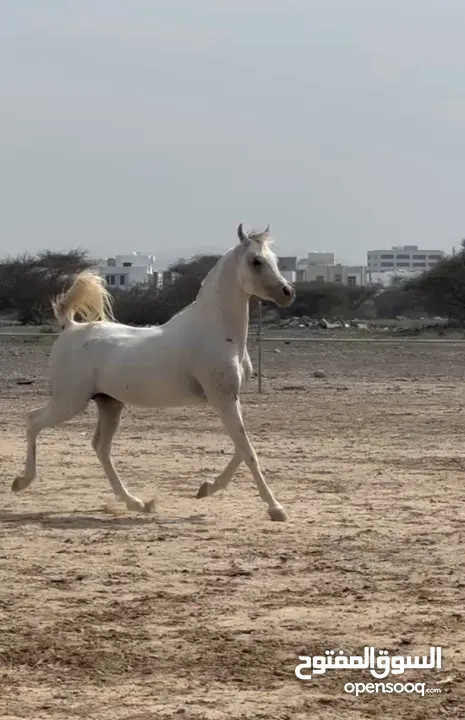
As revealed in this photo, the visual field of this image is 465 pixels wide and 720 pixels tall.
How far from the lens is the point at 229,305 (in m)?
9.47

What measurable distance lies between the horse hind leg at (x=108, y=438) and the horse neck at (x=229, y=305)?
1.07 metres

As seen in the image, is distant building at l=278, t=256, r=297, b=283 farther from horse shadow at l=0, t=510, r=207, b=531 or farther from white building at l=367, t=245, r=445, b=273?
white building at l=367, t=245, r=445, b=273

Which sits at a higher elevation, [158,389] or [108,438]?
[158,389]

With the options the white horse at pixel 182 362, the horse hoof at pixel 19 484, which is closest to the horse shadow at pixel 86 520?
the white horse at pixel 182 362

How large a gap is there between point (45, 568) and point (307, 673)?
2.49 m

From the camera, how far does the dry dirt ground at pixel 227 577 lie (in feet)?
16.5

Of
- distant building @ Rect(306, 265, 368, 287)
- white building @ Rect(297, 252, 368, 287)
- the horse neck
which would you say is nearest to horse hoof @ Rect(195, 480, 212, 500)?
the horse neck

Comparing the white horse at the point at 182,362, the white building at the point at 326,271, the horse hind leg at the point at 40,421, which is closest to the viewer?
the white horse at the point at 182,362

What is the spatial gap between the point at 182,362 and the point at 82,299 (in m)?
1.34

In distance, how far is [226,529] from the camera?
861 centimetres

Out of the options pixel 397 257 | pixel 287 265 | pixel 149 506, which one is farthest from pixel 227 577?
pixel 397 257

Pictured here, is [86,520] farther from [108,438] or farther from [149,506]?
[108,438]

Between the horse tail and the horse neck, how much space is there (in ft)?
3.79

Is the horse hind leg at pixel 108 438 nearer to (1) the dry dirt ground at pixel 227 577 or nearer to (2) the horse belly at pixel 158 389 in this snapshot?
(1) the dry dirt ground at pixel 227 577
